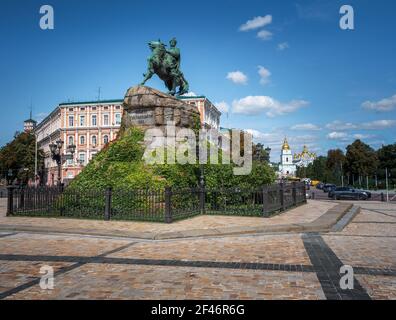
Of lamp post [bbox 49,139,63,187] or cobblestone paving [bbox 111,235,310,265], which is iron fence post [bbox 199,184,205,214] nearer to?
cobblestone paving [bbox 111,235,310,265]

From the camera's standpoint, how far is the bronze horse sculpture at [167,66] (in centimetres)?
1886

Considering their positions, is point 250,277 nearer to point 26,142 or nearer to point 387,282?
point 387,282

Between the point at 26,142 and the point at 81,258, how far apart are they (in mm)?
71610

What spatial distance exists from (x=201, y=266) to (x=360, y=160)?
7752 cm

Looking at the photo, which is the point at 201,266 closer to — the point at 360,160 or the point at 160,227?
the point at 160,227

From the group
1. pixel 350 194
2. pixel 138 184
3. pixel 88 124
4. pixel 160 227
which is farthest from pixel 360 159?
pixel 160 227

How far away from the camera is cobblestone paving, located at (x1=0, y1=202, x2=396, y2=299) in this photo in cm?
512

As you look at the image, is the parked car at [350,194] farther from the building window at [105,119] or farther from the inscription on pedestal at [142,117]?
the building window at [105,119]

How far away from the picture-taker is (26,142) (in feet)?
235

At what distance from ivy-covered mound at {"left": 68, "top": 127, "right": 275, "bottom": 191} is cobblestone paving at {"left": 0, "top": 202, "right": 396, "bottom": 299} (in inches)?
206

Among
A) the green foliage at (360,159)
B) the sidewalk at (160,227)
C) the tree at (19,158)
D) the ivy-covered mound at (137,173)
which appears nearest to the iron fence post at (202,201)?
the ivy-covered mound at (137,173)

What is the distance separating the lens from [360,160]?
76.4 m
